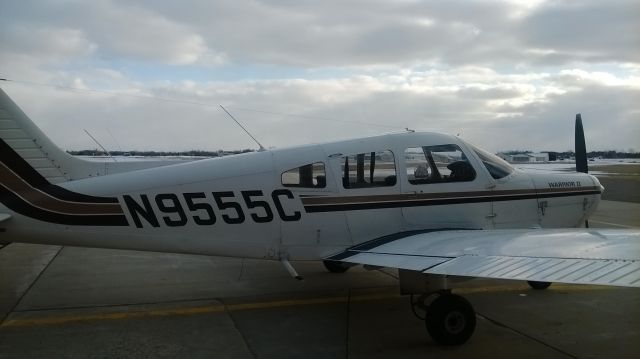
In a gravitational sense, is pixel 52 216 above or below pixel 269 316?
above

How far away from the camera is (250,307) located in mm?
6484

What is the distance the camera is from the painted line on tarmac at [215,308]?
19.2 feet

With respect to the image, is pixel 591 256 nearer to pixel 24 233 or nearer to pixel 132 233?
pixel 132 233

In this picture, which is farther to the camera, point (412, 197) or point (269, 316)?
point (412, 197)

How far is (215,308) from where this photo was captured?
643cm

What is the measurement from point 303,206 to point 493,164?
2750 millimetres

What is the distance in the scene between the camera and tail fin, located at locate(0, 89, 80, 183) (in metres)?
6.03

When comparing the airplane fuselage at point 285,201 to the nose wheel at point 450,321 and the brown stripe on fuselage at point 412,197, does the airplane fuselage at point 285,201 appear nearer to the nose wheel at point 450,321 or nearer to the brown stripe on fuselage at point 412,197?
the brown stripe on fuselage at point 412,197

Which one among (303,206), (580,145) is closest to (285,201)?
(303,206)

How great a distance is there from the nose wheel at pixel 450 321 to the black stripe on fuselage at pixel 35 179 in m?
3.63

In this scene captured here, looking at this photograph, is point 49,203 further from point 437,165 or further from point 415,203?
point 437,165

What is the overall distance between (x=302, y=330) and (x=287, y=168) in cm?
188

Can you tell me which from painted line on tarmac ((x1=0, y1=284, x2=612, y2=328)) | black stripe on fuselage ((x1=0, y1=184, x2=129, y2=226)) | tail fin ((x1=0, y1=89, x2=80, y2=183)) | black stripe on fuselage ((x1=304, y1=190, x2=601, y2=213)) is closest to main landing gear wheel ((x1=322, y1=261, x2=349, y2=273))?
painted line on tarmac ((x1=0, y1=284, x2=612, y2=328))


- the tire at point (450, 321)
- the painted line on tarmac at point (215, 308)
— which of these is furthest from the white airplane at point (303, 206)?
the painted line on tarmac at point (215, 308)
